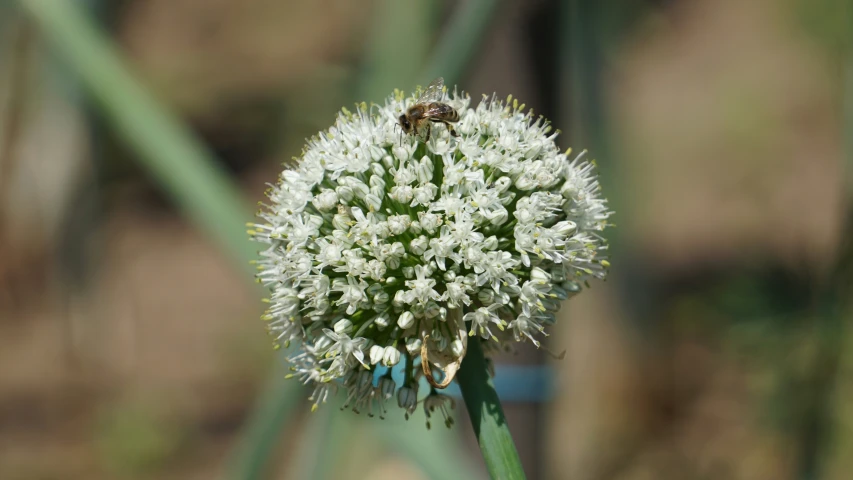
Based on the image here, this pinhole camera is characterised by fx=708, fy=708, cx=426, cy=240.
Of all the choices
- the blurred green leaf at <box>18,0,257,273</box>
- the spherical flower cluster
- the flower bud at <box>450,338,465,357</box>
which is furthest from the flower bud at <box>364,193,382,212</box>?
the blurred green leaf at <box>18,0,257,273</box>

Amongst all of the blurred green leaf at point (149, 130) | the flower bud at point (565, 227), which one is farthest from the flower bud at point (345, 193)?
the blurred green leaf at point (149, 130)

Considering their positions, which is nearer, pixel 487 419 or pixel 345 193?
pixel 487 419

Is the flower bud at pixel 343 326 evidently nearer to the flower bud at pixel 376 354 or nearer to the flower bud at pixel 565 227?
the flower bud at pixel 376 354

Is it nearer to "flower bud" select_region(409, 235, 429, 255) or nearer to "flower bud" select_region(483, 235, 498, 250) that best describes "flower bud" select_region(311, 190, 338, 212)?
"flower bud" select_region(409, 235, 429, 255)

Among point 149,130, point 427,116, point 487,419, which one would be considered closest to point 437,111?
point 427,116

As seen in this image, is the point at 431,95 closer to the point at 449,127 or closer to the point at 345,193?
the point at 449,127
